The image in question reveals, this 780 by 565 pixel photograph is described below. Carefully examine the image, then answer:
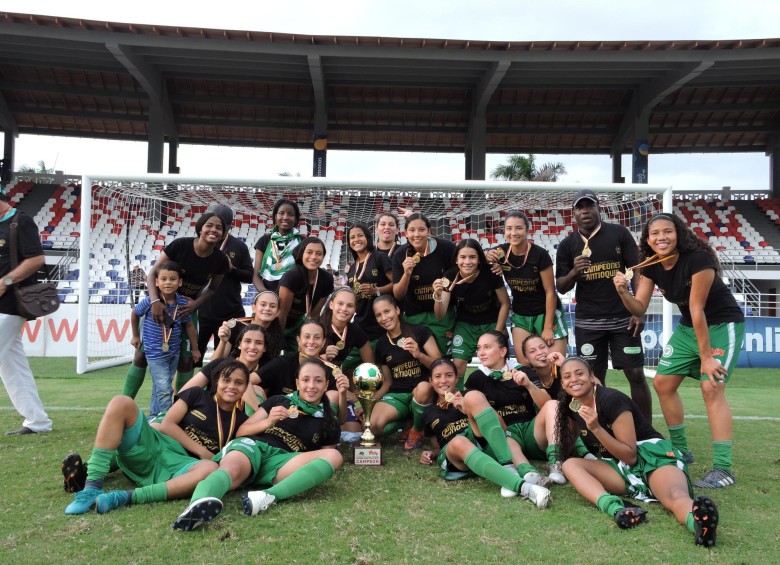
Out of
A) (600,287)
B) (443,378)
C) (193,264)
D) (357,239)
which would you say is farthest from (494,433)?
(193,264)

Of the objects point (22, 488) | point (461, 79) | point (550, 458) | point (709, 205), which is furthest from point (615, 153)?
point (22, 488)

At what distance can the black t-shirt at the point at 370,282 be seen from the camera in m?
4.93

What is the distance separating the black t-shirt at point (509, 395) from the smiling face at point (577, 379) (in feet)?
2.39

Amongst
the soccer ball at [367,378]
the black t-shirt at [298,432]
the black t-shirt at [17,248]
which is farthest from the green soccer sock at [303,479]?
the black t-shirt at [17,248]

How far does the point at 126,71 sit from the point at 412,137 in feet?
31.5

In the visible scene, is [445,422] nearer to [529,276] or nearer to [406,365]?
[406,365]

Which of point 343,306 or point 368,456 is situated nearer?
point 368,456

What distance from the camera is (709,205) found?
21562mm

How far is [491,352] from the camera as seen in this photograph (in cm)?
375

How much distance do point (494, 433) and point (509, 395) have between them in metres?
0.62

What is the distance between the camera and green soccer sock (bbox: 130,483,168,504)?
2.86 metres

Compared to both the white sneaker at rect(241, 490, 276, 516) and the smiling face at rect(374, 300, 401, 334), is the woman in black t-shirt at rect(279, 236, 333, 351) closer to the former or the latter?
the smiling face at rect(374, 300, 401, 334)

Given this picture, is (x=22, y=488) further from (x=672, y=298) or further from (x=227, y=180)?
(x=227, y=180)

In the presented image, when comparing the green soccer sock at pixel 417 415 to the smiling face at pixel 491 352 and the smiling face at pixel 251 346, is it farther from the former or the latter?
the smiling face at pixel 251 346
